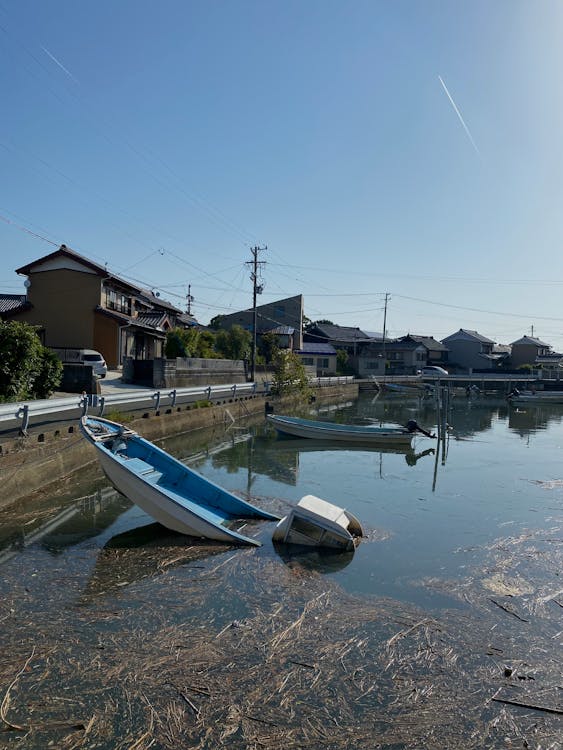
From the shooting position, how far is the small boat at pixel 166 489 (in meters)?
9.71

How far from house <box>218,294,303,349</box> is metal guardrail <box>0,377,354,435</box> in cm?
2665

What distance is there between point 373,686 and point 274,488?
31.2 ft

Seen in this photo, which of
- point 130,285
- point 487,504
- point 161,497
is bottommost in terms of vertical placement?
point 487,504

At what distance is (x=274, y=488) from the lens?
49.8ft

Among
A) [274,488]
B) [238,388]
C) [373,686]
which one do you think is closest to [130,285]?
[238,388]

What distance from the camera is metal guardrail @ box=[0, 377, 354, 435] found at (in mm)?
13289

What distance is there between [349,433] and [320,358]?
42.8 meters

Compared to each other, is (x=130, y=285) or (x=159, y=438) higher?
(x=130, y=285)

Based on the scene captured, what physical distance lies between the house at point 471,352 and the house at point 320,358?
87.1 ft

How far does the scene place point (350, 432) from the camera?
2367 centimetres

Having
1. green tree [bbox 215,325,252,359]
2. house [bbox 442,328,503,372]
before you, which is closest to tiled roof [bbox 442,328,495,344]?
house [bbox 442,328,503,372]

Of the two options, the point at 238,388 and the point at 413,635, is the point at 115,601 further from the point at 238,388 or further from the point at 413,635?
the point at 238,388

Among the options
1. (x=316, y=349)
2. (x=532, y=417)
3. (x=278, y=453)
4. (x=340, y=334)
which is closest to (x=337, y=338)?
(x=340, y=334)

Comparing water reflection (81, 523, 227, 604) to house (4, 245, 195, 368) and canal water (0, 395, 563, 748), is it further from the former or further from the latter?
house (4, 245, 195, 368)
